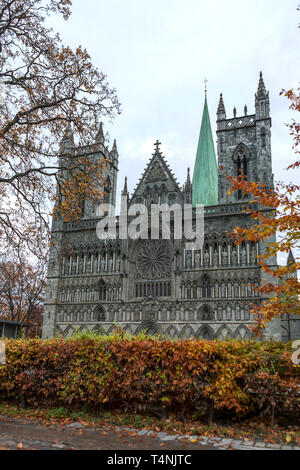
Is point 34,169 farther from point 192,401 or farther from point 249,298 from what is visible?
point 249,298

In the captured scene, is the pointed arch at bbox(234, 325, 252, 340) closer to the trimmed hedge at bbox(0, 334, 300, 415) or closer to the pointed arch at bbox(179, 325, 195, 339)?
the pointed arch at bbox(179, 325, 195, 339)

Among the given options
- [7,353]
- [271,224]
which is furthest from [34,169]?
→ [271,224]

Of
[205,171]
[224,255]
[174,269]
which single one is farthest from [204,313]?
[205,171]

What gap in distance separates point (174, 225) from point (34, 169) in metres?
21.1

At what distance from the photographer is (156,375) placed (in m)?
8.89

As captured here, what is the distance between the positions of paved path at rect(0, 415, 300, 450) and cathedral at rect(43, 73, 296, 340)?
61.5 feet

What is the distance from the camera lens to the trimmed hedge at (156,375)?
8.26 metres

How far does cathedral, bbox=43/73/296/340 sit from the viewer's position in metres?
28.3

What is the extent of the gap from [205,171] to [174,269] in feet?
49.0

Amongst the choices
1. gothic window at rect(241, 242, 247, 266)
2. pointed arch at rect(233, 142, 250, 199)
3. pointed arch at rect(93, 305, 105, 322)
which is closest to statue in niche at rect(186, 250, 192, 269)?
gothic window at rect(241, 242, 247, 266)

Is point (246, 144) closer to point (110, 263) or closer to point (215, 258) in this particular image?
point (215, 258)

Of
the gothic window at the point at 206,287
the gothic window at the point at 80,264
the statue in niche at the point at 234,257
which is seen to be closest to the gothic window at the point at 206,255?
the gothic window at the point at 206,287

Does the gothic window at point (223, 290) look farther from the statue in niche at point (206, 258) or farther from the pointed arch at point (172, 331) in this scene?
the pointed arch at point (172, 331)

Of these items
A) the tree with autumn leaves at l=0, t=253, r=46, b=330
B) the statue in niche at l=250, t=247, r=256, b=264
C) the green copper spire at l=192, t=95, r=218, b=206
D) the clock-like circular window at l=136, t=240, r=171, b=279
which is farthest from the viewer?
the green copper spire at l=192, t=95, r=218, b=206
